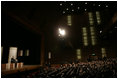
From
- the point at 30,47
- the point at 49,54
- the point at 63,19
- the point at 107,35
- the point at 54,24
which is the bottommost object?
the point at 49,54

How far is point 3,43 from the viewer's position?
432 cm

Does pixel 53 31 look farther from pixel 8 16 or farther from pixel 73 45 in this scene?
pixel 8 16

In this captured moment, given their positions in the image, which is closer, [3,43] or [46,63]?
[46,63]

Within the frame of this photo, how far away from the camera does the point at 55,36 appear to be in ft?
14.1

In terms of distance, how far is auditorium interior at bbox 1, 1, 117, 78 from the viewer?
9.51 feet

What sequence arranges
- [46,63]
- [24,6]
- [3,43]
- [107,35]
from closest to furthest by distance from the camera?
[24,6]
[107,35]
[46,63]
[3,43]

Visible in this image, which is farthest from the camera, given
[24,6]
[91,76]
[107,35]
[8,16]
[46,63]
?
[46,63]

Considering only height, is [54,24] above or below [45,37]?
above

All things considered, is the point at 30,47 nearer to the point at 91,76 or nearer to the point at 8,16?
the point at 8,16

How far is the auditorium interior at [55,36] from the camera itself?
2898mm

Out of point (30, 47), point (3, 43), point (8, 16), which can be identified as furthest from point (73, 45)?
point (3, 43)

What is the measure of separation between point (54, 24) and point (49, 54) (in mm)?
1456

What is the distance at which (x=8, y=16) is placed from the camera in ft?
8.39

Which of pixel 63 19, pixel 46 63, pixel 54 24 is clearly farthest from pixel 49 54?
pixel 63 19
